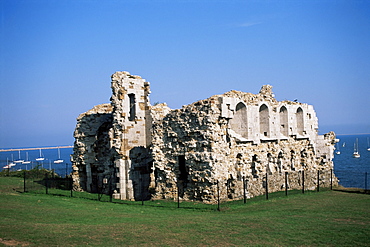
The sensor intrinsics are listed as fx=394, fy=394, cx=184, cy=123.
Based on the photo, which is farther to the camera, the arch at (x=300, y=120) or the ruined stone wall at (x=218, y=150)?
A: the arch at (x=300, y=120)

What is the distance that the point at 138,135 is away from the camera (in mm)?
25562

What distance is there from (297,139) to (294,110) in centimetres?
220

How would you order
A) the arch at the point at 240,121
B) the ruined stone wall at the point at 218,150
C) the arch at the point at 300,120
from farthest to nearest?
1. the arch at the point at 300,120
2. the arch at the point at 240,121
3. the ruined stone wall at the point at 218,150

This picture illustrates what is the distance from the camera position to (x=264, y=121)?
26781 millimetres

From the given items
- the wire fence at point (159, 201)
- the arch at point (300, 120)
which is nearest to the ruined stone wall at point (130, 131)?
the wire fence at point (159, 201)

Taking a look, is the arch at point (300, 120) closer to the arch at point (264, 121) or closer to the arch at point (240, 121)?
the arch at point (264, 121)

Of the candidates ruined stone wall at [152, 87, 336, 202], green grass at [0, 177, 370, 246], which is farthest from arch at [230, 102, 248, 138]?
green grass at [0, 177, 370, 246]

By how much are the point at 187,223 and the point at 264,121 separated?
1361 centimetres

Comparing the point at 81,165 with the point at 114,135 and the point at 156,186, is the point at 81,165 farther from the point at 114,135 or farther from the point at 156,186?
the point at 156,186

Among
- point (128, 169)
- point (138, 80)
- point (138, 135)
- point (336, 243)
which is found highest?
point (138, 80)

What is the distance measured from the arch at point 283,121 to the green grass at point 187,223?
7.79 metres

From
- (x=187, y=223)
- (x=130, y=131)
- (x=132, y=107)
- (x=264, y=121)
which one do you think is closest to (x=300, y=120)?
(x=264, y=121)

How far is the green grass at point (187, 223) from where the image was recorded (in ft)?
39.2

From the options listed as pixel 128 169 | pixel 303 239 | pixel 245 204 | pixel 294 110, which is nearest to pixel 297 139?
pixel 294 110
